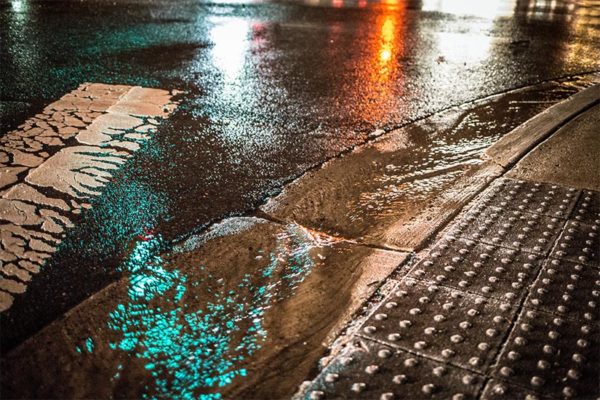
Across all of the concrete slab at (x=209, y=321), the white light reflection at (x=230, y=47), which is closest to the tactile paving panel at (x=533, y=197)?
the concrete slab at (x=209, y=321)

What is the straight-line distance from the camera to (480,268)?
237 centimetres

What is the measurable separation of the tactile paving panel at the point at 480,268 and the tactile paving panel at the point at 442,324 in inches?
2.9

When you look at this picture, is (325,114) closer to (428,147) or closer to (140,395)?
(428,147)

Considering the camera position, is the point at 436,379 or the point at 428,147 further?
the point at 428,147

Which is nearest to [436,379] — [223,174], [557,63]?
[223,174]

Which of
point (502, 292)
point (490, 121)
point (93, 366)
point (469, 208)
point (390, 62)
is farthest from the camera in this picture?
point (390, 62)

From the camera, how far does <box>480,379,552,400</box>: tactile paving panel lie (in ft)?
5.53

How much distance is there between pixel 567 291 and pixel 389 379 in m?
0.96

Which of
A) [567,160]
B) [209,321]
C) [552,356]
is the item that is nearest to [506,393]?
[552,356]

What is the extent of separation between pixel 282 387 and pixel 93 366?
0.71 meters

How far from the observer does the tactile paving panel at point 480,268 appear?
2.23 m

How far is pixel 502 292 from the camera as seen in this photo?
2.20 meters

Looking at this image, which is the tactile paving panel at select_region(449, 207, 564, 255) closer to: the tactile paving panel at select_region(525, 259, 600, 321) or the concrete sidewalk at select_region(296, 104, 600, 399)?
the concrete sidewalk at select_region(296, 104, 600, 399)

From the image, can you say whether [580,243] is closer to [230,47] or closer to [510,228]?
[510,228]
